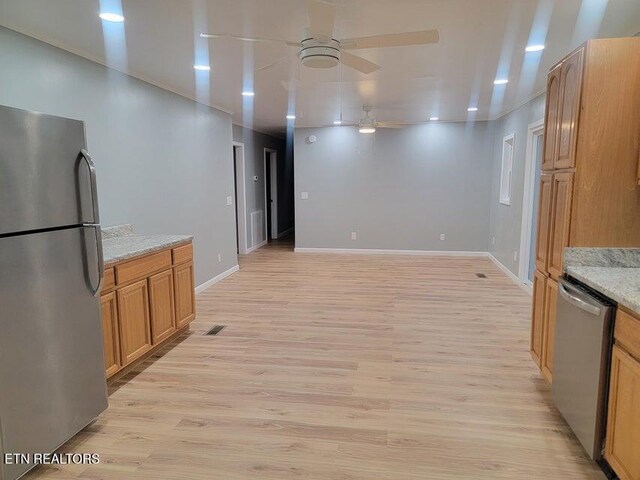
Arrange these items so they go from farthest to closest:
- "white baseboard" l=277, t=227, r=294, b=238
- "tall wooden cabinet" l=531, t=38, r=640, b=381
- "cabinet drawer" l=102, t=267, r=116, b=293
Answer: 1. "white baseboard" l=277, t=227, r=294, b=238
2. "cabinet drawer" l=102, t=267, r=116, b=293
3. "tall wooden cabinet" l=531, t=38, r=640, b=381

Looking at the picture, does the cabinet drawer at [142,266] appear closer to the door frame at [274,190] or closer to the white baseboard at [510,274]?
the white baseboard at [510,274]

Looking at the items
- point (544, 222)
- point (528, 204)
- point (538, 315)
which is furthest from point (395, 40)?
point (528, 204)

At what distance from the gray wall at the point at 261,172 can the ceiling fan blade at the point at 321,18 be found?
5.20m

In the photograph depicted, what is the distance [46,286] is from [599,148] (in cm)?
297

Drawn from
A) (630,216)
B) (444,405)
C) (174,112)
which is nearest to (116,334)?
(444,405)

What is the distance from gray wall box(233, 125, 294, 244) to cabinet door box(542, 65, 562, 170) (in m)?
5.41

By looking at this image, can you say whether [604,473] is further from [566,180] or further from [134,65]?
[134,65]

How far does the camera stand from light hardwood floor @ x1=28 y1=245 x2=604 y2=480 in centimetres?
204

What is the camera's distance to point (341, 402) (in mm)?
2609

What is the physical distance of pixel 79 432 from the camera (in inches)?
90.3

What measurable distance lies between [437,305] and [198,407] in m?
2.95

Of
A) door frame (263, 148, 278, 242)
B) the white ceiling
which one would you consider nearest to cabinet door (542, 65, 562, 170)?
the white ceiling

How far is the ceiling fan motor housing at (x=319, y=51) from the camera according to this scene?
2230 millimetres

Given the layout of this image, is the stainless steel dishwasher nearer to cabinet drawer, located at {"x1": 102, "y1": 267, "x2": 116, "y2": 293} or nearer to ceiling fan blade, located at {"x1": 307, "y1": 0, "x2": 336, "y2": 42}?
ceiling fan blade, located at {"x1": 307, "y1": 0, "x2": 336, "y2": 42}
